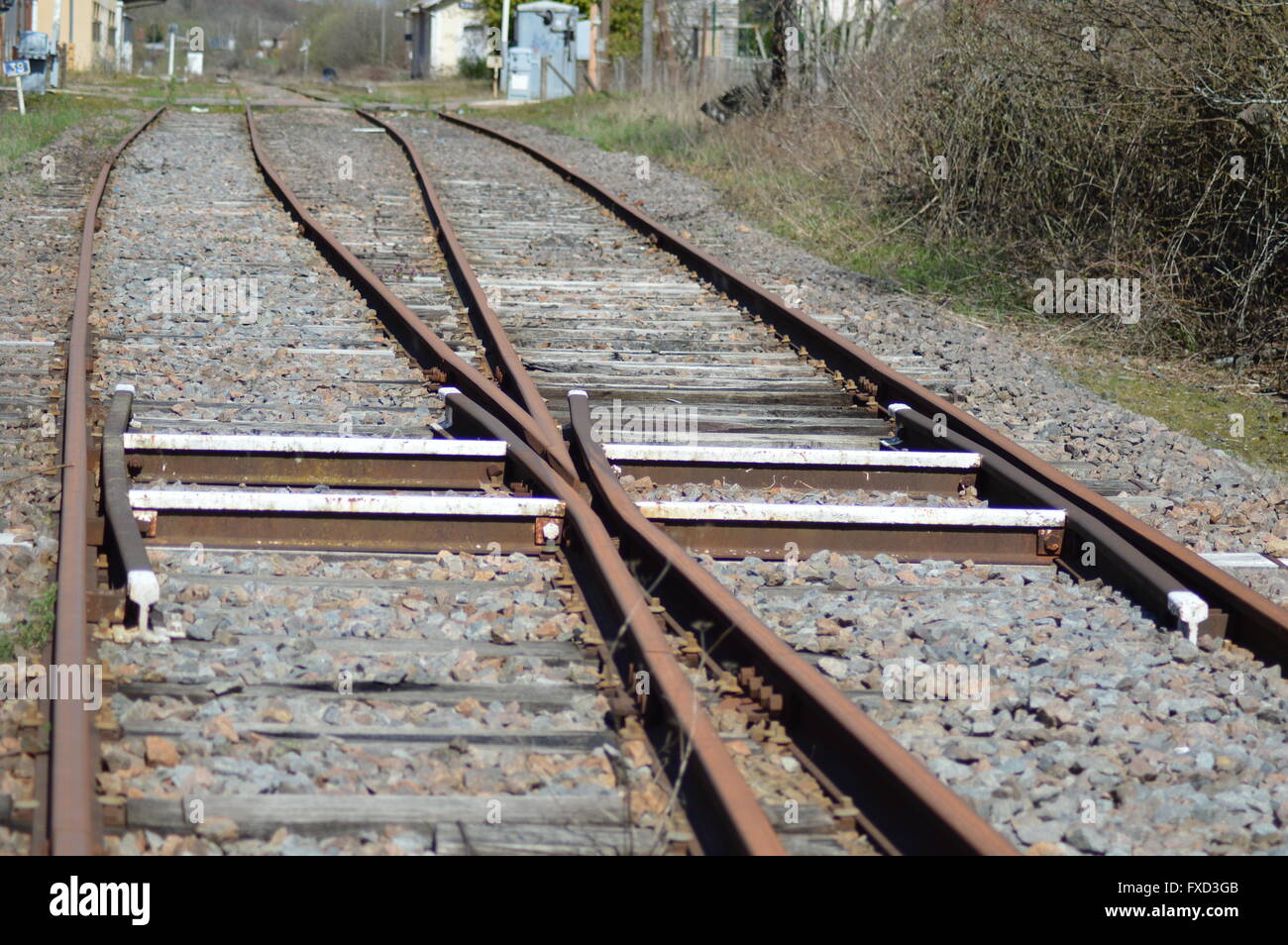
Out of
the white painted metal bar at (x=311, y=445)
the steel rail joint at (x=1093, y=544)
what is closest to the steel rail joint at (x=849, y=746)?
the white painted metal bar at (x=311, y=445)

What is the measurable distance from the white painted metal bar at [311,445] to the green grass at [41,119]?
11.0 meters

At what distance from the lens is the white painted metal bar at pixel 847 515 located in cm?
522

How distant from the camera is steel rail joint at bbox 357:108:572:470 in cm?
634

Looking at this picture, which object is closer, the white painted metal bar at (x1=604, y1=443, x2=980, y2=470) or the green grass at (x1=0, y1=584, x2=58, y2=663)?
the green grass at (x1=0, y1=584, x2=58, y2=663)

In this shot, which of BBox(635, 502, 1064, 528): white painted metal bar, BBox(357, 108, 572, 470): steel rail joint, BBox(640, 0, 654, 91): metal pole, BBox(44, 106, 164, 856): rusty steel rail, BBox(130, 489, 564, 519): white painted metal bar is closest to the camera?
BBox(44, 106, 164, 856): rusty steel rail

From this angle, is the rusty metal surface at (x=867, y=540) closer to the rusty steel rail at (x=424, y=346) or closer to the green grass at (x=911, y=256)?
the rusty steel rail at (x=424, y=346)

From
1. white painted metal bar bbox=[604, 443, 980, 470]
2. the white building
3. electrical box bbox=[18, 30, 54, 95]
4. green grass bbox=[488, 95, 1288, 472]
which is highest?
the white building

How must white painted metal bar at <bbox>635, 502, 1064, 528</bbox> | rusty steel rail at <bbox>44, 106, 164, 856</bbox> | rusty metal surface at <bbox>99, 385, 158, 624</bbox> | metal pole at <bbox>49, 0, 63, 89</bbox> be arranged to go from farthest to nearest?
metal pole at <bbox>49, 0, 63, 89</bbox>, white painted metal bar at <bbox>635, 502, 1064, 528</bbox>, rusty metal surface at <bbox>99, 385, 158, 624</bbox>, rusty steel rail at <bbox>44, 106, 164, 856</bbox>

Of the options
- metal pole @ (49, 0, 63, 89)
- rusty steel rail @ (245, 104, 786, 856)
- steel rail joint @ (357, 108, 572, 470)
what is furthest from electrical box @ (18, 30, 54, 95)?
rusty steel rail @ (245, 104, 786, 856)

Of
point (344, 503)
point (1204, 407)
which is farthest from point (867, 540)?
point (1204, 407)

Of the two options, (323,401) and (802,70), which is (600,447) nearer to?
(323,401)

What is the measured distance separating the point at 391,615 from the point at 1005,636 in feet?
6.14

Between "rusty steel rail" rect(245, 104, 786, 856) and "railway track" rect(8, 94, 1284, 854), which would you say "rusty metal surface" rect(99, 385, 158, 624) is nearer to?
"railway track" rect(8, 94, 1284, 854)

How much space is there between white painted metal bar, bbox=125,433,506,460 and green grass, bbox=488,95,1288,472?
385cm
